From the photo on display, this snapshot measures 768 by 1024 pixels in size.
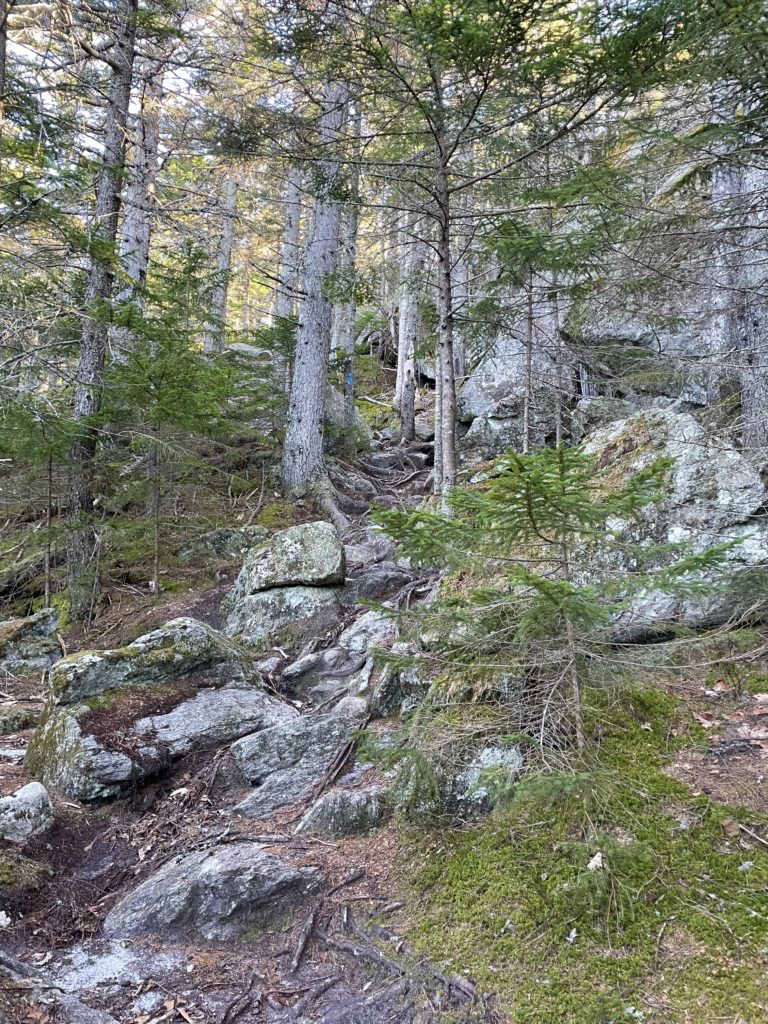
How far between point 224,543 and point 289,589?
9.19 feet

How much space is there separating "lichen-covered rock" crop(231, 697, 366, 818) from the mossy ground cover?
1406mm

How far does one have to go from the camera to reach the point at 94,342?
941cm

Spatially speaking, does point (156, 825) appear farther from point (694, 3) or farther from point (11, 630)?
point (694, 3)

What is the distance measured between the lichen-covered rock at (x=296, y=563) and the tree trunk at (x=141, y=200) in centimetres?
352

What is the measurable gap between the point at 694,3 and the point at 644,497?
4093 mm

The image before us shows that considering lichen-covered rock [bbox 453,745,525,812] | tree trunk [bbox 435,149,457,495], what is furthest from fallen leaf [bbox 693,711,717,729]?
tree trunk [bbox 435,149,457,495]

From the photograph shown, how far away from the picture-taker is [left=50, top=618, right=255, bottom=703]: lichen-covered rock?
565cm

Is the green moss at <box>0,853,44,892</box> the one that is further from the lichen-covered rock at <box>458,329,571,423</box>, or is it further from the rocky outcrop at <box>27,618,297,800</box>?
the lichen-covered rock at <box>458,329,571,423</box>

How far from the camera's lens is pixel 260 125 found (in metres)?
6.85

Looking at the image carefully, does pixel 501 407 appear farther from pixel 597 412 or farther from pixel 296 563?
pixel 296 563

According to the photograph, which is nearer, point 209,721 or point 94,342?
point 209,721

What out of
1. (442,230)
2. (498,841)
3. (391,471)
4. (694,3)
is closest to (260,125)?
(442,230)

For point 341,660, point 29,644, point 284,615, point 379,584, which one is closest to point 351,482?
point 379,584

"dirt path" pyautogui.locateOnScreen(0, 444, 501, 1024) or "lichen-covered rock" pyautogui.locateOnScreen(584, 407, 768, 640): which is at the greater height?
"lichen-covered rock" pyautogui.locateOnScreen(584, 407, 768, 640)
